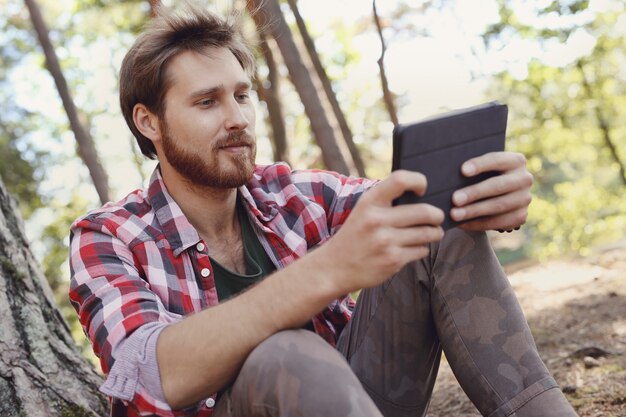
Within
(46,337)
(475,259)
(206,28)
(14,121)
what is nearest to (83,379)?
(46,337)

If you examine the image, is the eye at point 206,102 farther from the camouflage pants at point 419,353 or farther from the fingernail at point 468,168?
the fingernail at point 468,168

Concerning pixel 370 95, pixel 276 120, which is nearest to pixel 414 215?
pixel 276 120

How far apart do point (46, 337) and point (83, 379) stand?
9.0 inches

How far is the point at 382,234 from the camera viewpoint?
128cm

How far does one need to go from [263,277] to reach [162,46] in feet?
3.32

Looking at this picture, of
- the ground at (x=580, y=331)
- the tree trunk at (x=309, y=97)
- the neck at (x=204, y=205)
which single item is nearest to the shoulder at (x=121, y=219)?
the neck at (x=204, y=205)

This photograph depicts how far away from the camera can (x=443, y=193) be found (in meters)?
1.43

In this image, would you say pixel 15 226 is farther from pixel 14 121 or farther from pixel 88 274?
pixel 14 121

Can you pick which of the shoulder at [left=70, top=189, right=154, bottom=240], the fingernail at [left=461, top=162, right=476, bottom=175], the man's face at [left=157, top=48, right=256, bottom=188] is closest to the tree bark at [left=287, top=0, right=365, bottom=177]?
the man's face at [left=157, top=48, right=256, bottom=188]

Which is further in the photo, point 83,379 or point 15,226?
point 15,226

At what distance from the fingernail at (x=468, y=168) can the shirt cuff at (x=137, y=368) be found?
82 centimetres

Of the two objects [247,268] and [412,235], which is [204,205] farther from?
[412,235]

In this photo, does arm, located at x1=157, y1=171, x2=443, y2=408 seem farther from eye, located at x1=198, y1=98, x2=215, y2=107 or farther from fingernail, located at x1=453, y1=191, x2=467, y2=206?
eye, located at x1=198, y1=98, x2=215, y2=107

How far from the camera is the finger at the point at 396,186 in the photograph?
49.8 inches
